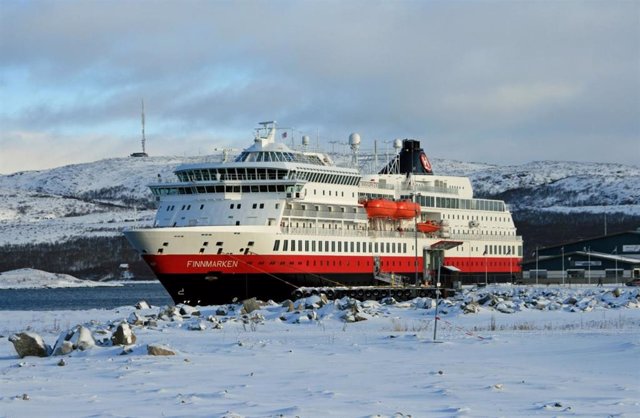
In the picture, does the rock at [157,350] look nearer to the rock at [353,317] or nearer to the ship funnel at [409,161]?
the rock at [353,317]

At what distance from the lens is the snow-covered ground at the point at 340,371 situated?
17.7 metres

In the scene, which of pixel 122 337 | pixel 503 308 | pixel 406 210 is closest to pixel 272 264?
pixel 406 210

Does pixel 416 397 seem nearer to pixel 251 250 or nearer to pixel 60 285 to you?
pixel 251 250

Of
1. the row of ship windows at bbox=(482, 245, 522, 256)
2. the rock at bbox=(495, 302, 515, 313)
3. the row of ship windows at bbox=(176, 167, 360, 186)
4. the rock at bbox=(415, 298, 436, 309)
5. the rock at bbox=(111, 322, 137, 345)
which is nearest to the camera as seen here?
the rock at bbox=(111, 322, 137, 345)

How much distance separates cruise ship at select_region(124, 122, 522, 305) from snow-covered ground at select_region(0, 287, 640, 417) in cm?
2558

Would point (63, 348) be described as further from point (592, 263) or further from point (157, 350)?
point (592, 263)

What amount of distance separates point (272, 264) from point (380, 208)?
13535mm

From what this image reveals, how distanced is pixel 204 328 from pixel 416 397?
1705cm

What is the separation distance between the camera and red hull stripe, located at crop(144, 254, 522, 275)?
2468 inches

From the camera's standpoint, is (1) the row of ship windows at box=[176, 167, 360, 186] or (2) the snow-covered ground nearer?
(2) the snow-covered ground

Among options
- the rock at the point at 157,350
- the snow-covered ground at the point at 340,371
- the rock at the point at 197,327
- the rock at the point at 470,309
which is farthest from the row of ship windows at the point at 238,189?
the rock at the point at 157,350

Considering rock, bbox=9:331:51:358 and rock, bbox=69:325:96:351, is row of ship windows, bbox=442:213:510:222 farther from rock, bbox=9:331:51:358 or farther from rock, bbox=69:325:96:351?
rock, bbox=9:331:51:358

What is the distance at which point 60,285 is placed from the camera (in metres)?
146

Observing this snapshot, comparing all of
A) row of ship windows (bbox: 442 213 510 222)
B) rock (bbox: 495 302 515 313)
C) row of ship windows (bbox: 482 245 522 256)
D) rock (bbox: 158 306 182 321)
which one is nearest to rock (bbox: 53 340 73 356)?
rock (bbox: 158 306 182 321)
